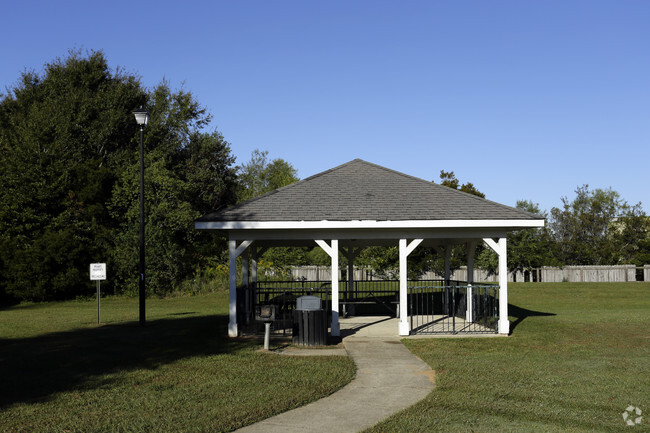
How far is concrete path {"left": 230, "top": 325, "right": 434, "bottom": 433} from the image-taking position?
6953 mm

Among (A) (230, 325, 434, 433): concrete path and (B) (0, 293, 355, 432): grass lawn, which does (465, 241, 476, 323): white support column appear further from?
(B) (0, 293, 355, 432): grass lawn

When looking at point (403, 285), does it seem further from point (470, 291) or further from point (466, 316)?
point (466, 316)

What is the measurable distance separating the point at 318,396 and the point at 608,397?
4.03m

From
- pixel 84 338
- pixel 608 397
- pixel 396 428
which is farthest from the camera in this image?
pixel 84 338

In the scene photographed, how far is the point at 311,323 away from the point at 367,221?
298cm

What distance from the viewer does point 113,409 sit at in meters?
7.78

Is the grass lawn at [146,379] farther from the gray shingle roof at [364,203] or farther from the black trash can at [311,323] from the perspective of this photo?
the gray shingle roof at [364,203]

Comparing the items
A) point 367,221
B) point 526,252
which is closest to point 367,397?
point 367,221

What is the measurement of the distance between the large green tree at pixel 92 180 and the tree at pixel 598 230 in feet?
93.4

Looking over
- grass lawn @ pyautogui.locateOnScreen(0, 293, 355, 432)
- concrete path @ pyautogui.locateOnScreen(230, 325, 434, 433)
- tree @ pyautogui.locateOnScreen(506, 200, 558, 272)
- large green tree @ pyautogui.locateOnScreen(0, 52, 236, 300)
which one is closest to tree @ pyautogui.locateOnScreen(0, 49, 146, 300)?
large green tree @ pyautogui.locateOnScreen(0, 52, 236, 300)

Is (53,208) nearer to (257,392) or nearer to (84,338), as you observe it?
(84,338)

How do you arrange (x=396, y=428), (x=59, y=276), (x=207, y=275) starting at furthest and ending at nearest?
1. (x=207, y=275)
2. (x=59, y=276)
3. (x=396, y=428)

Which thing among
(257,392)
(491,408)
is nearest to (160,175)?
(257,392)

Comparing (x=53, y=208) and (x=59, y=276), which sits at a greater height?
(x=53, y=208)
